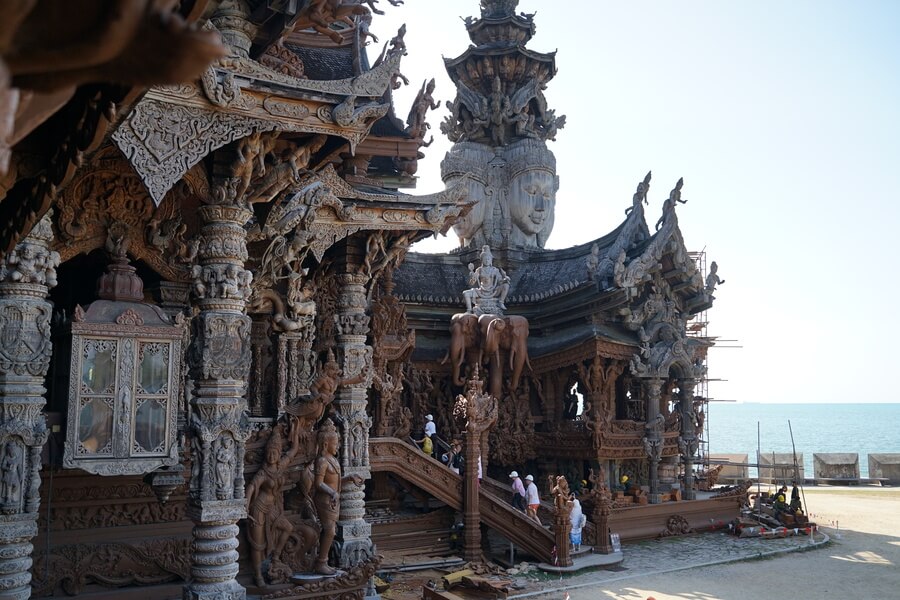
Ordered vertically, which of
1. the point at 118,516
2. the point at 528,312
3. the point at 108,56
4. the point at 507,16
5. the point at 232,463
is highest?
the point at 507,16

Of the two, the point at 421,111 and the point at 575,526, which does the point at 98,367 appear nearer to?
the point at 421,111

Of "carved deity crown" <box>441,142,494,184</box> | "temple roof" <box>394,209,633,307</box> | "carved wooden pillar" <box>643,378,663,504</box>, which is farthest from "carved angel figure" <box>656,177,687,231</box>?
"carved deity crown" <box>441,142,494,184</box>

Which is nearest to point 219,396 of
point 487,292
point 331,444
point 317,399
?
point 317,399

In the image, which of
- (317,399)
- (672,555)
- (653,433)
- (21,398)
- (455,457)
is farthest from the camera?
(653,433)

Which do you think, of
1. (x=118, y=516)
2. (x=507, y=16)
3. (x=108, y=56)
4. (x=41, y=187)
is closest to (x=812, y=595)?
(x=118, y=516)

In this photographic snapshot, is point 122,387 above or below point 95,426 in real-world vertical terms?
above

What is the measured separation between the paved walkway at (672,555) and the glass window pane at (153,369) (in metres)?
6.44

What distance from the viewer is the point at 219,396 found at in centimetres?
827

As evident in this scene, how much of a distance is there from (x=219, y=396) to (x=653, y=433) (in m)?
12.9

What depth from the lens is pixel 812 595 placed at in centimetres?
1209

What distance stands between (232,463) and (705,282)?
15.1 meters

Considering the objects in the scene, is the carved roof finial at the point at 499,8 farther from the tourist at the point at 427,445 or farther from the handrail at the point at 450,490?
the handrail at the point at 450,490

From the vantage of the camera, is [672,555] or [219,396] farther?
[672,555]

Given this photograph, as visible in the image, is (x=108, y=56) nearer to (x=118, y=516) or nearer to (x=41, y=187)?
(x=41, y=187)
